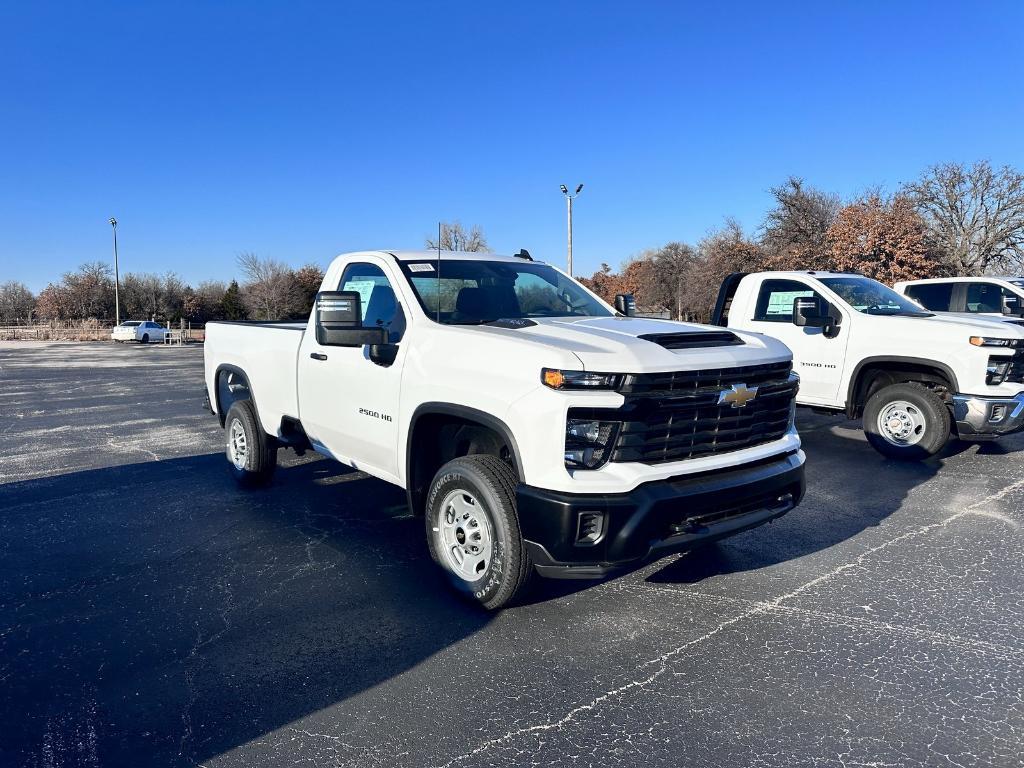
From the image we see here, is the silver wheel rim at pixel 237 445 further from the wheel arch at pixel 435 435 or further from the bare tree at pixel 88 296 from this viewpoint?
the bare tree at pixel 88 296

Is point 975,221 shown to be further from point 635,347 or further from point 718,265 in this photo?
point 635,347

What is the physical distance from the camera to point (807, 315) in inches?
307

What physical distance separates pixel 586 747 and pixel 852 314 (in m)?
6.48

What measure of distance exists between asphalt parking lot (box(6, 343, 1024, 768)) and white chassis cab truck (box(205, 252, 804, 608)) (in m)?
0.51

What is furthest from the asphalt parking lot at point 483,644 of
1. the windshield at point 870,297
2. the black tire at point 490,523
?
the windshield at point 870,297

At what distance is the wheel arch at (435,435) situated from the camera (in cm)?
361

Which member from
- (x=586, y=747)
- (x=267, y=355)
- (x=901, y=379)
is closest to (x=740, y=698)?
(x=586, y=747)

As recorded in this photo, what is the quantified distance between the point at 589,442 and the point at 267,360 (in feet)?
11.6

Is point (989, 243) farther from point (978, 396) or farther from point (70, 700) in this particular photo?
point (70, 700)

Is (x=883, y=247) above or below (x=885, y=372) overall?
above

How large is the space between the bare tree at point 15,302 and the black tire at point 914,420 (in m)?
73.6

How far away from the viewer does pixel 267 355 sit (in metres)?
5.85

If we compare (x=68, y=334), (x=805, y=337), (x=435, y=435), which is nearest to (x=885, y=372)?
(x=805, y=337)

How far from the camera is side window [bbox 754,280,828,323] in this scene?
8.47 m
